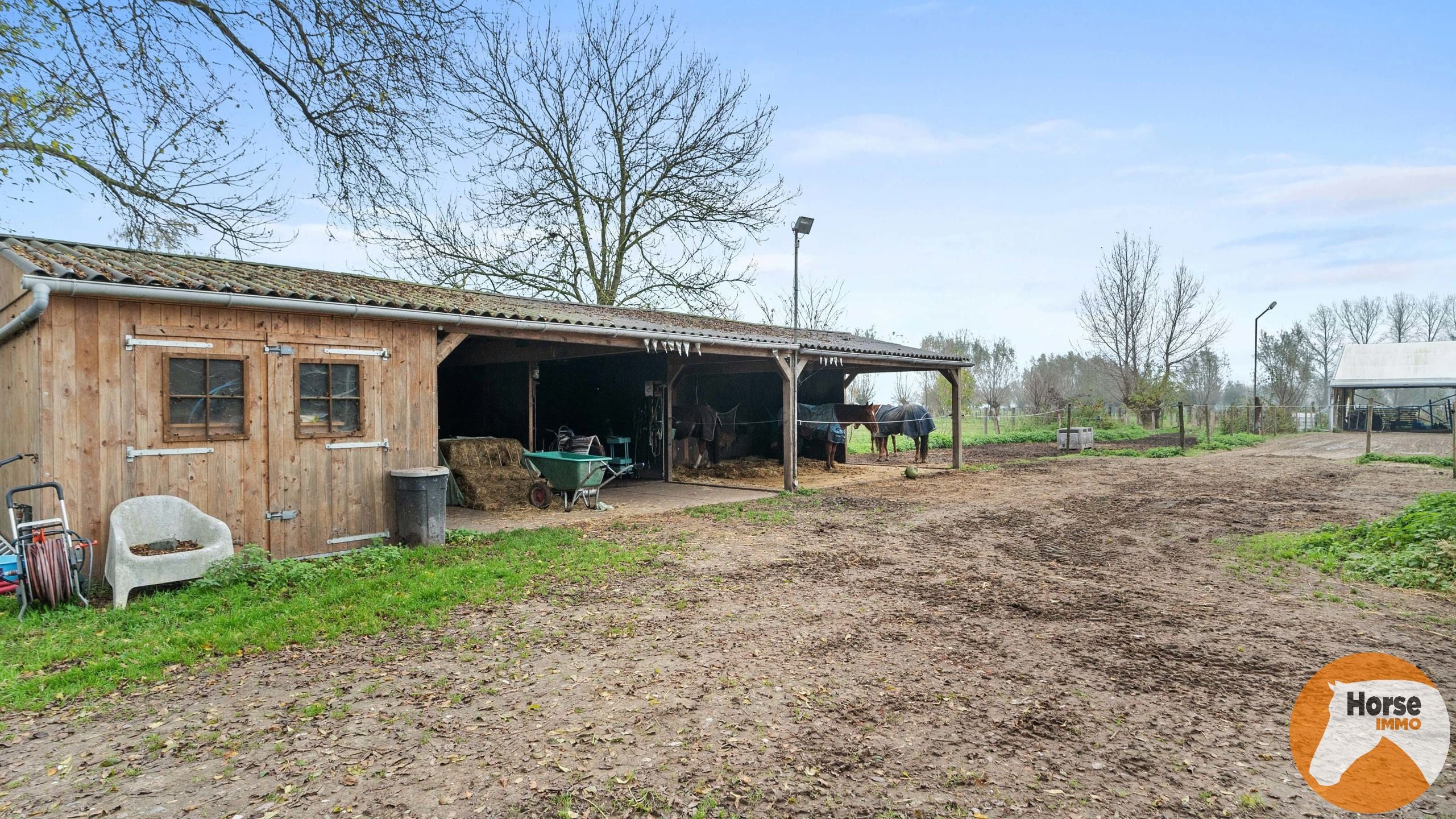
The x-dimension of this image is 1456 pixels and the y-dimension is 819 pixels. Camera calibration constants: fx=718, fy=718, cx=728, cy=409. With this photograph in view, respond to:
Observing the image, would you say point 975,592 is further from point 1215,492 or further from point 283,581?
point 1215,492

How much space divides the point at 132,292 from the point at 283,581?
8.44 feet

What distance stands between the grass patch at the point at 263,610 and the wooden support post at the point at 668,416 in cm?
692

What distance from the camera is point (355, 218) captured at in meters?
9.84

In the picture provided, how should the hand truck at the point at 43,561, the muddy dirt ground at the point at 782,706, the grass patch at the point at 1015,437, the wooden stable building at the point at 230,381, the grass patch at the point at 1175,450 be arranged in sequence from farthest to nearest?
the grass patch at the point at 1015,437 < the grass patch at the point at 1175,450 < the wooden stable building at the point at 230,381 < the hand truck at the point at 43,561 < the muddy dirt ground at the point at 782,706

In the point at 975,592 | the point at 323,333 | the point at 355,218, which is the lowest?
the point at 975,592

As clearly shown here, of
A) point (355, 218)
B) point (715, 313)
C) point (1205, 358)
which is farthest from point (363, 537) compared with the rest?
point (1205, 358)

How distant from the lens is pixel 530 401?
1247 centimetres

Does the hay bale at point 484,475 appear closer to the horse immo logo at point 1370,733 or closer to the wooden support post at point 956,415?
the horse immo logo at point 1370,733

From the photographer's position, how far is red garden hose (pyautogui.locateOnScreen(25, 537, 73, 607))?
506 centimetres

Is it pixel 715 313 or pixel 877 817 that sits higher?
pixel 715 313

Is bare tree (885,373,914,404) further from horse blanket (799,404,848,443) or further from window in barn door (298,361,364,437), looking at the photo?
window in barn door (298,361,364,437)

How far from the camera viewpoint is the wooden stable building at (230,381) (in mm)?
5578

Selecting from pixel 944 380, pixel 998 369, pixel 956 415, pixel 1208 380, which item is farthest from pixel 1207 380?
pixel 956 415

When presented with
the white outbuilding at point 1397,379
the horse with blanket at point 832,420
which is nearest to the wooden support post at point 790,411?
the horse with blanket at point 832,420
